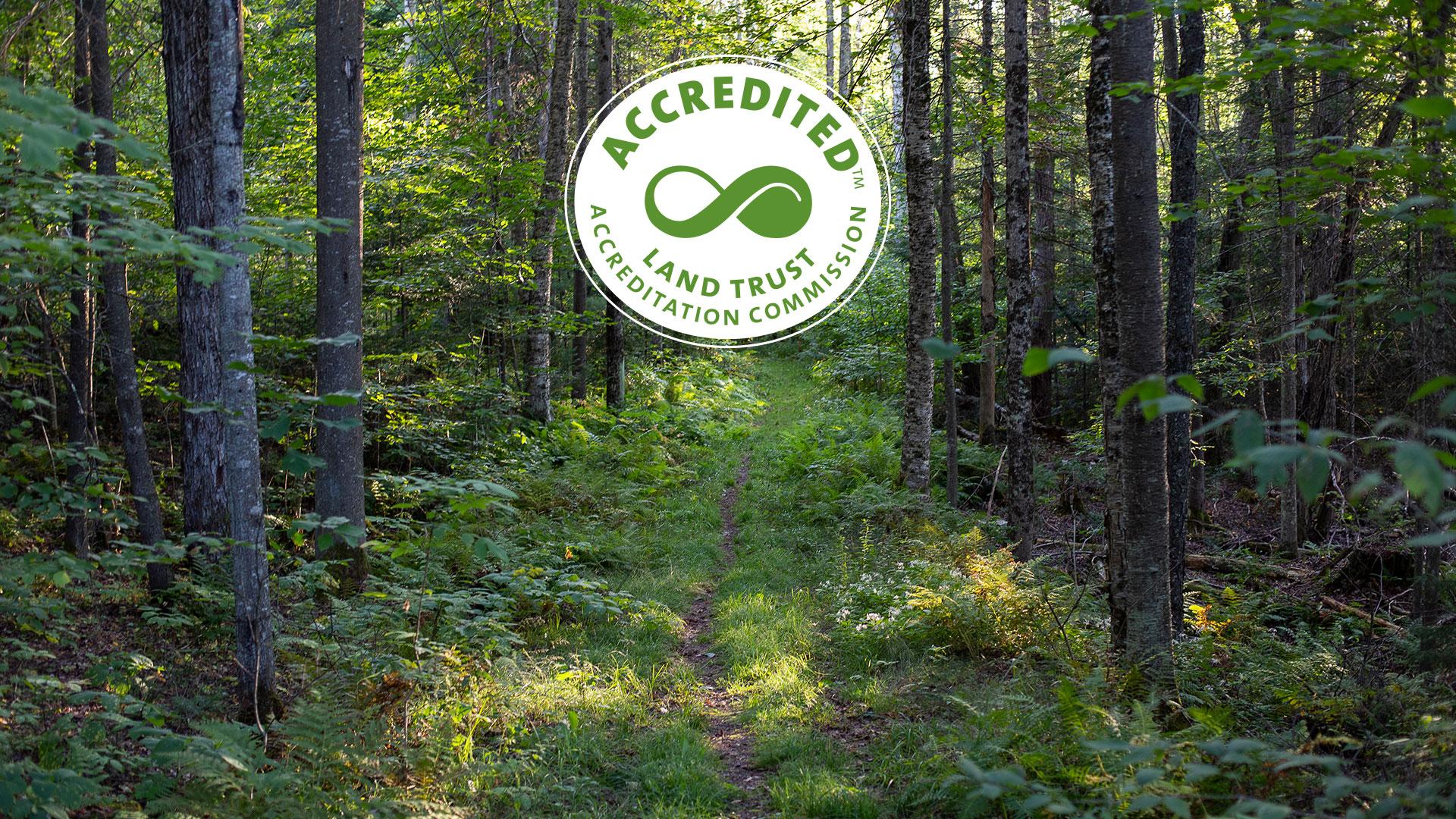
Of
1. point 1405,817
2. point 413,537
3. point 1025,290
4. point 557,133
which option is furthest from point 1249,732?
point 557,133

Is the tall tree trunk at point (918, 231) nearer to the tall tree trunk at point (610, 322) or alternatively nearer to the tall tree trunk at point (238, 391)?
the tall tree trunk at point (610, 322)

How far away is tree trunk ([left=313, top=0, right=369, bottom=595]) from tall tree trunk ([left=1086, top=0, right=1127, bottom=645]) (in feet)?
19.4

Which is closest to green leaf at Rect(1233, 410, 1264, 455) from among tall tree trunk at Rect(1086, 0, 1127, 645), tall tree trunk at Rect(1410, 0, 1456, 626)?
tall tree trunk at Rect(1410, 0, 1456, 626)

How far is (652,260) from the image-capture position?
14.1m

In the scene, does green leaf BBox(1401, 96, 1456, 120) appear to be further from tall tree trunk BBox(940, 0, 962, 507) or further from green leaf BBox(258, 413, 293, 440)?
tall tree trunk BBox(940, 0, 962, 507)

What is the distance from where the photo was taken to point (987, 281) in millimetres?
15398

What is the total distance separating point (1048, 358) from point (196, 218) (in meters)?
6.72

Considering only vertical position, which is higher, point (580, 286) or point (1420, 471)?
point (580, 286)

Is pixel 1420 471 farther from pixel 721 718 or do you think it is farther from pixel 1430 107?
pixel 721 718

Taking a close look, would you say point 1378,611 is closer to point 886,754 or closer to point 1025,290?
point 1025,290

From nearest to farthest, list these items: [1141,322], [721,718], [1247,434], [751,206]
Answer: [1247,434], [1141,322], [721,718], [751,206]

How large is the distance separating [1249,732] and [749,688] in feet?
10.8

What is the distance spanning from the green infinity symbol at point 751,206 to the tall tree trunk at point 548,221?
1724 mm

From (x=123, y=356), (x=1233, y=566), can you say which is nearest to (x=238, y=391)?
(x=123, y=356)
